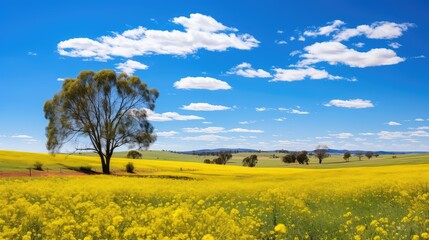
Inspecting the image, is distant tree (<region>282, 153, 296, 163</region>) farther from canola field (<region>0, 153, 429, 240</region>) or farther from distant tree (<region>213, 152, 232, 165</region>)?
canola field (<region>0, 153, 429, 240</region>)

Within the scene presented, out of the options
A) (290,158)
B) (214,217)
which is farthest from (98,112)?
(290,158)

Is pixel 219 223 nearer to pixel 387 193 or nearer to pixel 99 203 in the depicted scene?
pixel 99 203

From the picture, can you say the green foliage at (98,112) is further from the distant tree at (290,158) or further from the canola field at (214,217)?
the distant tree at (290,158)

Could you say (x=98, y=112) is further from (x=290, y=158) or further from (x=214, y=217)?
(x=290, y=158)

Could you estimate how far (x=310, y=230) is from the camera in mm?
11242

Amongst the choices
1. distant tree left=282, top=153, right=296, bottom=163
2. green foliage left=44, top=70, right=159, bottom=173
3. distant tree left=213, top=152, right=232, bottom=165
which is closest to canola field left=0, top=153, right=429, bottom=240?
green foliage left=44, top=70, right=159, bottom=173

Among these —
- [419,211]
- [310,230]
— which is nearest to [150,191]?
[310,230]

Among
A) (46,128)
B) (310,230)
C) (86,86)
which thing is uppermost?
(86,86)

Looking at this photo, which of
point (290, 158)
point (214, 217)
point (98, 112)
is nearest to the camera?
point (214, 217)

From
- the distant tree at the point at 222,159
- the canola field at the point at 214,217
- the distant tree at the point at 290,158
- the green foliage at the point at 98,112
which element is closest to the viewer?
the canola field at the point at 214,217

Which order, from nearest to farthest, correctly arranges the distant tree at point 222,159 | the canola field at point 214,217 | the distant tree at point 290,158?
the canola field at point 214,217, the distant tree at point 290,158, the distant tree at point 222,159

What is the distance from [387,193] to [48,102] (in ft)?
137

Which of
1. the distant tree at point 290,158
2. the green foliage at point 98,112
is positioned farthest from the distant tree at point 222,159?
the green foliage at point 98,112

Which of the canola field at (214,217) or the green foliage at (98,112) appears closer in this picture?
the canola field at (214,217)
